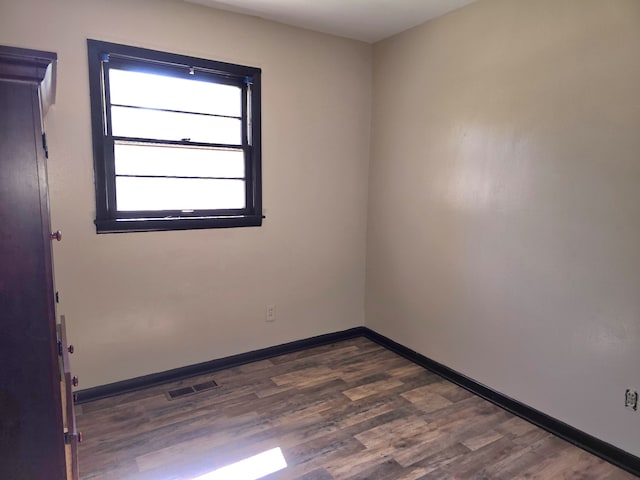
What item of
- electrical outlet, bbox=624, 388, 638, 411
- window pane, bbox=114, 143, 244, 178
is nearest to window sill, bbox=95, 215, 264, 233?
window pane, bbox=114, 143, 244, 178

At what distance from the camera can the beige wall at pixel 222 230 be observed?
2377 millimetres

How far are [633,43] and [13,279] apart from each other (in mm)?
2548

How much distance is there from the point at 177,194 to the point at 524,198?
2.14m

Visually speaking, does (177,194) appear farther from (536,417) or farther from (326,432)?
(536,417)

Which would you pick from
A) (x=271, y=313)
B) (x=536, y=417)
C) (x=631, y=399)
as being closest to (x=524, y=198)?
(x=631, y=399)

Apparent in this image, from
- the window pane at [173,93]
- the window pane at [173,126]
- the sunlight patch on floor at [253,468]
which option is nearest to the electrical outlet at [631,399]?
the sunlight patch on floor at [253,468]

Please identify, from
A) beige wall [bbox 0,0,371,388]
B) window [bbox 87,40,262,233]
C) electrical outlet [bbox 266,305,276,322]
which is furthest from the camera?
electrical outlet [bbox 266,305,276,322]

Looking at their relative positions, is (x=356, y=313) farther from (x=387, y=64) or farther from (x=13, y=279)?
(x=13, y=279)

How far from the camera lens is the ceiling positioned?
261 centimetres

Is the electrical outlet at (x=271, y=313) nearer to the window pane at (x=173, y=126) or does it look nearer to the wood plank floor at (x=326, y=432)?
the wood plank floor at (x=326, y=432)

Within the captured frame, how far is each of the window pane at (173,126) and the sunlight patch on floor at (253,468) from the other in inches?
76.5

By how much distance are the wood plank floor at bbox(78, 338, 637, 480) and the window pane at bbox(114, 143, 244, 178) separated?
4.59ft

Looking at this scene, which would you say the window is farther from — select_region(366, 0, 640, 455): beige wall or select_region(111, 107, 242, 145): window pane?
select_region(366, 0, 640, 455): beige wall

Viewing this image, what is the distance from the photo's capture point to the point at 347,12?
277 centimetres
